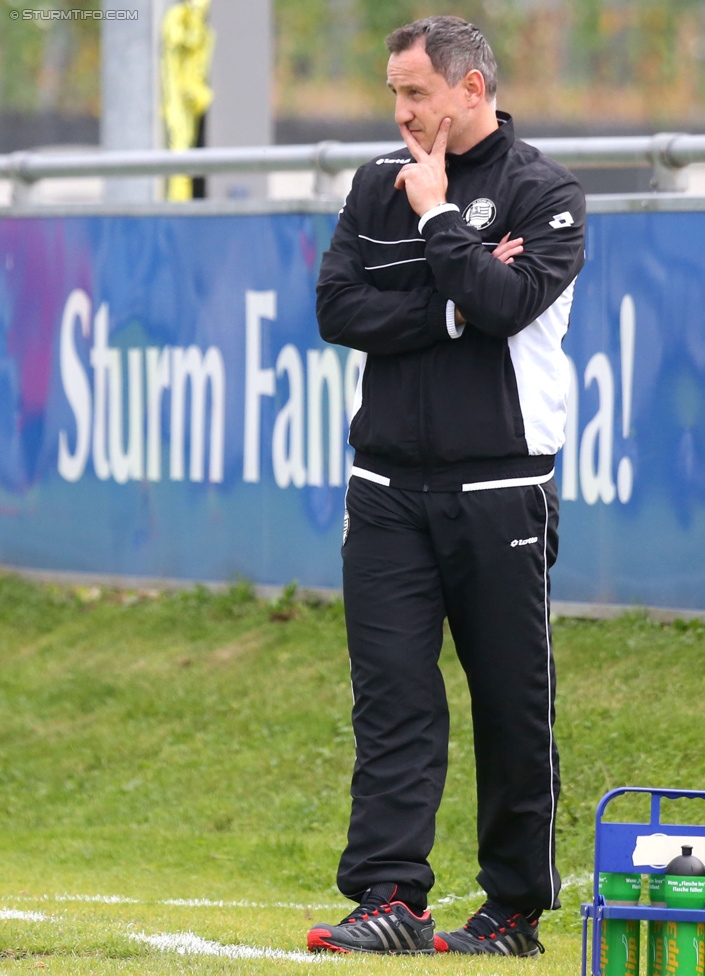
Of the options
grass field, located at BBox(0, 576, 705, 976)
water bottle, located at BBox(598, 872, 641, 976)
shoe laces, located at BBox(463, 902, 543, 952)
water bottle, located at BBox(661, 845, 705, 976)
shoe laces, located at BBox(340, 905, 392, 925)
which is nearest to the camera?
water bottle, located at BBox(661, 845, 705, 976)

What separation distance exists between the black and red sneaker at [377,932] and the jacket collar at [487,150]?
1.71 meters

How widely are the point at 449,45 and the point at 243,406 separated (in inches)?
159

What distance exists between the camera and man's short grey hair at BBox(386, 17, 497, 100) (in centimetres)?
423

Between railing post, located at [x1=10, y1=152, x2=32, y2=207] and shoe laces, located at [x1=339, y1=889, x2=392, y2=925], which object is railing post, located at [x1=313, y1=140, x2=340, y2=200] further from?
shoe laces, located at [x1=339, y1=889, x2=392, y2=925]

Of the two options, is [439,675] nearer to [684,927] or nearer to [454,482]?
[454,482]

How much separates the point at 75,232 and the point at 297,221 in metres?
1.35

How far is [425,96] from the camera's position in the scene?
427 cm

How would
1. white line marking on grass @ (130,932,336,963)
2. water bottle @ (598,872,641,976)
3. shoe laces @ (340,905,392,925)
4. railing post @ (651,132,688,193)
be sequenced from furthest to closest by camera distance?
railing post @ (651,132,688,193)
shoe laces @ (340,905,392,925)
white line marking on grass @ (130,932,336,963)
water bottle @ (598,872,641,976)

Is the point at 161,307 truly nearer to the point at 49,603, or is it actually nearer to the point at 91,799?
the point at 49,603

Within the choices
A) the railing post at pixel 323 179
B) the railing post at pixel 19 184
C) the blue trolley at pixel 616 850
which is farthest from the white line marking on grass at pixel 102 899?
the railing post at pixel 19 184

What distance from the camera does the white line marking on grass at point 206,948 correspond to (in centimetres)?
401

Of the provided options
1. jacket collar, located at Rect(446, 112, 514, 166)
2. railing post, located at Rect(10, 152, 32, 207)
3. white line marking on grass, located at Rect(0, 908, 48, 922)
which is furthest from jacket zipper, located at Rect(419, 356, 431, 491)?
railing post, located at Rect(10, 152, 32, 207)

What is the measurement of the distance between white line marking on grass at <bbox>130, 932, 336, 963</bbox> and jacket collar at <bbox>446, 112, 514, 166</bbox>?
1.86m

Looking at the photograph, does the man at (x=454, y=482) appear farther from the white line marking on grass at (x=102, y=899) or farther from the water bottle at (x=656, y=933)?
the white line marking on grass at (x=102, y=899)
